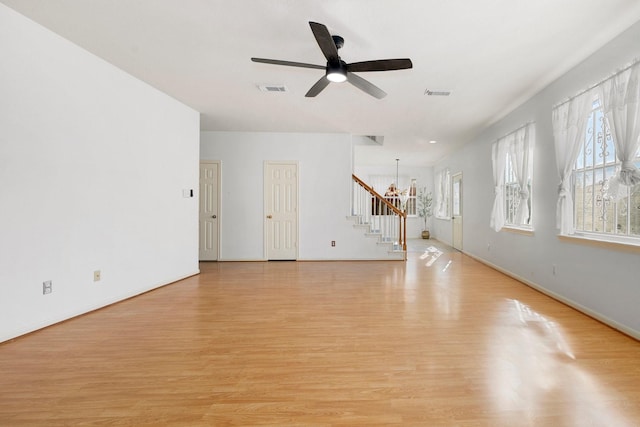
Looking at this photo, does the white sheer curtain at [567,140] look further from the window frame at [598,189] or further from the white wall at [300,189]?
the white wall at [300,189]

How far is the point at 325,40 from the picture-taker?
2.35 metres

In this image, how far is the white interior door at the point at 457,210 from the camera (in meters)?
7.83

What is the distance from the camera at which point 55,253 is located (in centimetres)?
283

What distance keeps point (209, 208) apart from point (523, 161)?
5.93 meters

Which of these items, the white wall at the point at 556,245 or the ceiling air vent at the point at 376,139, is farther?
the ceiling air vent at the point at 376,139

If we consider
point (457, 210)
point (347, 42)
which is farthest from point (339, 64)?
point (457, 210)

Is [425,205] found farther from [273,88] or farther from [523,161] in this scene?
[273,88]

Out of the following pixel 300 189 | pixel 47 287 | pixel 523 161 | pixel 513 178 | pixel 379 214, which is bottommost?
pixel 47 287

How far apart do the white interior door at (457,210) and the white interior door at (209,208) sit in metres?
6.27

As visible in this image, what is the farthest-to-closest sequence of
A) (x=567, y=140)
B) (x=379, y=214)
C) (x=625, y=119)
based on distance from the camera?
(x=379, y=214) < (x=567, y=140) < (x=625, y=119)

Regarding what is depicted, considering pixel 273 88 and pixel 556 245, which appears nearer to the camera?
pixel 556 245

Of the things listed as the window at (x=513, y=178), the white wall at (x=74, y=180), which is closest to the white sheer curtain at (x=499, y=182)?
the window at (x=513, y=178)

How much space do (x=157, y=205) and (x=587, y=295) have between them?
5.49 m

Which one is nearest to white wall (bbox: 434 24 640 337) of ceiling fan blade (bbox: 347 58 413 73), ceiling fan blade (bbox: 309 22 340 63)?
ceiling fan blade (bbox: 347 58 413 73)
